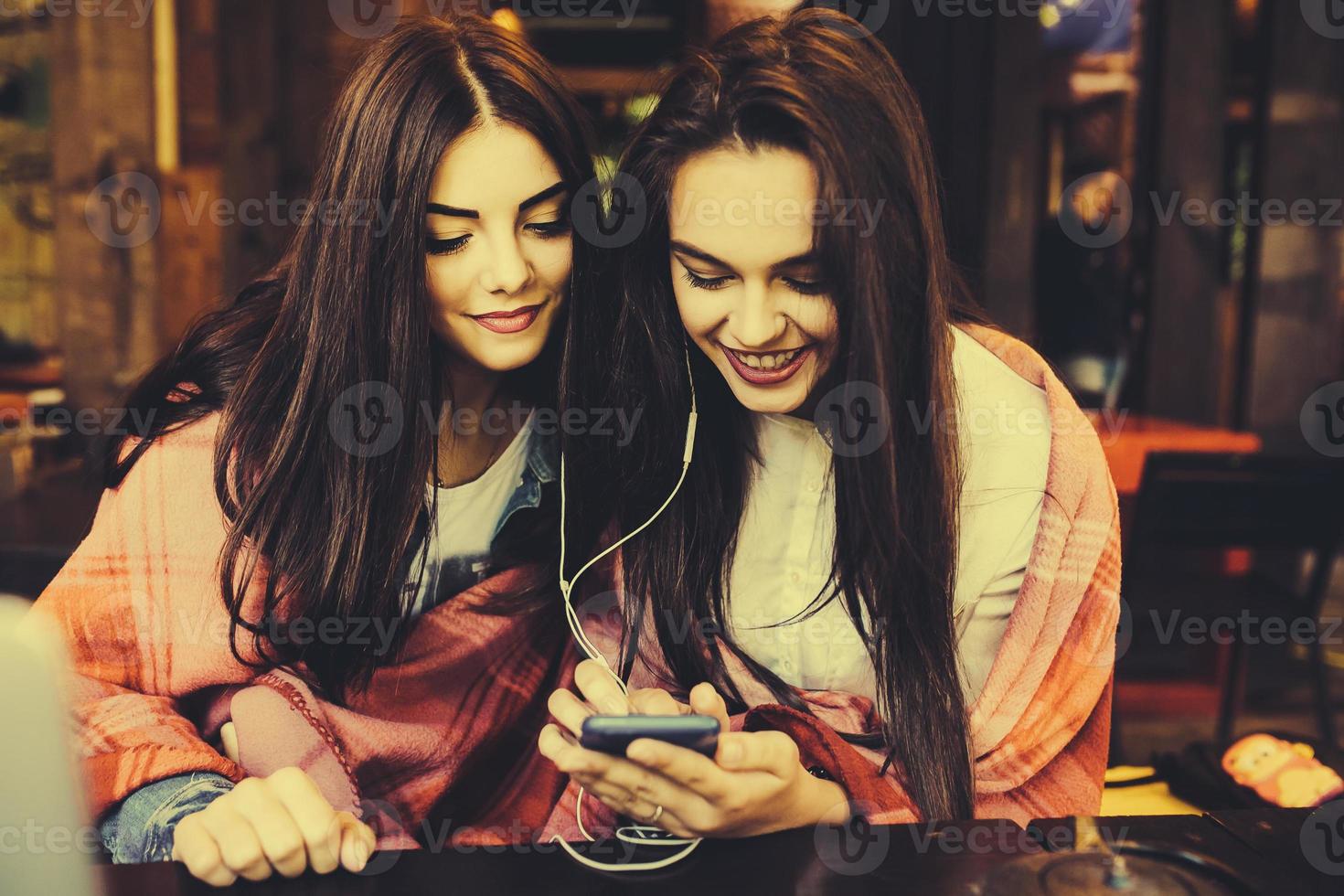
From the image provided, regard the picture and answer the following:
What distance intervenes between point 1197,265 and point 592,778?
16.1ft

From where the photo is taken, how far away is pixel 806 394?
1268mm

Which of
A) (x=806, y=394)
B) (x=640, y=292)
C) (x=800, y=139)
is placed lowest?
(x=806, y=394)

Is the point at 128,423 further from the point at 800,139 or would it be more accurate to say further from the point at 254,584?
the point at 800,139

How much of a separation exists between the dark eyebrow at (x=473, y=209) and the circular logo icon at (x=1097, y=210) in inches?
170

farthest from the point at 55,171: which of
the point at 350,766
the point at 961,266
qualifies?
the point at 961,266

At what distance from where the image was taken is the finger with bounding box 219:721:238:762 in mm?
1421

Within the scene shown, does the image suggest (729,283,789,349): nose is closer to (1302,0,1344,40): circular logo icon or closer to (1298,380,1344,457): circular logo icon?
(1298,380,1344,457): circular logo icon

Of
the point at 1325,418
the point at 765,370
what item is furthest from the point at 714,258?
the point at 1325,418

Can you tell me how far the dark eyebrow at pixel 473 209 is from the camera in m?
1.29

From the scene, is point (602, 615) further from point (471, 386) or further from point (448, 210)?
point (448, 210)

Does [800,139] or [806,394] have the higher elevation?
[800,139]

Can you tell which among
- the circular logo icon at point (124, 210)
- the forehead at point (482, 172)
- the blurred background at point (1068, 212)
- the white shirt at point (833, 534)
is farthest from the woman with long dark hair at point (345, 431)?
the circular logo icon at point (124, 210)

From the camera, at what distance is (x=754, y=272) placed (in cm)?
117

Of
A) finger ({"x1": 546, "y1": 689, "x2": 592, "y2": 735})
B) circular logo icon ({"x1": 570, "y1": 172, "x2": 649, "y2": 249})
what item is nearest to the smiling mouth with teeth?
circular logo icon ({"x1": 570, "y1": 172, "x2": 649, "y2": 249})
